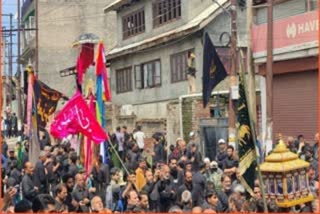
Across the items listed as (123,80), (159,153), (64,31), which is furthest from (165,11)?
(64,31)

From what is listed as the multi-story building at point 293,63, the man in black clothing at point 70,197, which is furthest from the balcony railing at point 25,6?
the man in black clothing at point 70,197

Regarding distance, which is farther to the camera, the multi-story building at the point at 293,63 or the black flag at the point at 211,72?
the multi-story building at the point at 293,63

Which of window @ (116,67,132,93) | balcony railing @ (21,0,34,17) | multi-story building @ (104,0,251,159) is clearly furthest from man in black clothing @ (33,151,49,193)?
balcony railing @ (21,0,34,17)

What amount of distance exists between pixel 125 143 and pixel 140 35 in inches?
537

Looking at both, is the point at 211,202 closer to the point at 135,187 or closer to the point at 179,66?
the point at 135,187

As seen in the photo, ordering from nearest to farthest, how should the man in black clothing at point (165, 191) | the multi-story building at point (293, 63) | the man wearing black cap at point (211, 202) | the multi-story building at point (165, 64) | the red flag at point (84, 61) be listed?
the man wearing black cap at point (211, 202) < the man in black clothing at point (165, 191) < the red flag at point (84, 61) < the multi-story building at point (293, 63) < the multi-story building at point (165, 64)

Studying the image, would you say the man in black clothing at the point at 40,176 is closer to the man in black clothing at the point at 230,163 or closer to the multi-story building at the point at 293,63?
the man in black clothing at the point at 230,163

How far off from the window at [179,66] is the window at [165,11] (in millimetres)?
1683

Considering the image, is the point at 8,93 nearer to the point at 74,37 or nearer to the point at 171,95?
the point at 74,37

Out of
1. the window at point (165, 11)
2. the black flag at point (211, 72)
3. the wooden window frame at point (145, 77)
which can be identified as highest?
the window at point (165, 11)

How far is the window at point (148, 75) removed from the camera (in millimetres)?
Answer: 31891

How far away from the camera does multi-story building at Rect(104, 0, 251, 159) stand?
978 inches

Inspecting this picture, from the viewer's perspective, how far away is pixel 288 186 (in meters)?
8.57

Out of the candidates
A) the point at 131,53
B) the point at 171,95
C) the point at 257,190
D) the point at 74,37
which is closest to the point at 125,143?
the point at 171,95
